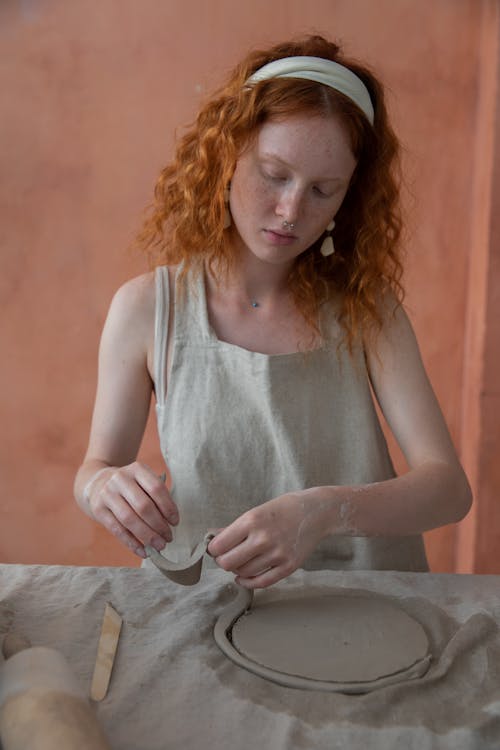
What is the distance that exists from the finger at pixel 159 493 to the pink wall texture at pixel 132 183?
132 centimetres

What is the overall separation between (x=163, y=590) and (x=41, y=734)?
1.45ft

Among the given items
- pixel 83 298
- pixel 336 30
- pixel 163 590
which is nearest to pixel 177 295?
pixel 163 590

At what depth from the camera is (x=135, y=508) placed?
1143 millimetres

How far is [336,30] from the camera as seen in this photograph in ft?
7.72

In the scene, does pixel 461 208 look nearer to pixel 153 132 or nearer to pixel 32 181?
pixel 153 132

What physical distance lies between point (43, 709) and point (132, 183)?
1837 mm

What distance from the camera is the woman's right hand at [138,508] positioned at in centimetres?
114

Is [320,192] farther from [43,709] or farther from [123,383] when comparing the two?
[43,709]

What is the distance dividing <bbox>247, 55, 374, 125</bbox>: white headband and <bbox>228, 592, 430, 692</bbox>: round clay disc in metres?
0.85

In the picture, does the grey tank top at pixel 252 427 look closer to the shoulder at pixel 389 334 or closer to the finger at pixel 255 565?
the shoulder at pixel 389 334

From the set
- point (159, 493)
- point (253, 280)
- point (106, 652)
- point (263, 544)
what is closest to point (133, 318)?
point (253, 280)

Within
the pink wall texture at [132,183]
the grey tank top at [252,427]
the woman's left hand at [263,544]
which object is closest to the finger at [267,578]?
the woman's left hand at [263,544]

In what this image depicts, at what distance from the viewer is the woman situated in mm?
1378

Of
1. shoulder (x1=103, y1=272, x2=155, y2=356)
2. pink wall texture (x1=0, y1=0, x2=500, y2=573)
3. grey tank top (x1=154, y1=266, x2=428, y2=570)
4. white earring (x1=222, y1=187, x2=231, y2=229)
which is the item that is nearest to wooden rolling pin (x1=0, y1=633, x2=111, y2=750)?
grey tank top (x1=154, y1=266, x2=428, y2=570)
